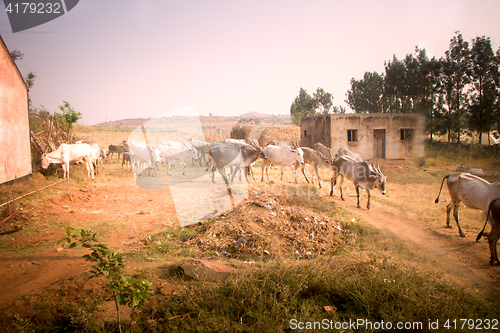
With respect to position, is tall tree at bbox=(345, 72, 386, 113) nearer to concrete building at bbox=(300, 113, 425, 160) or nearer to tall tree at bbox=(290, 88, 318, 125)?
tall tree at bbox=(290, 88, 318, 125)

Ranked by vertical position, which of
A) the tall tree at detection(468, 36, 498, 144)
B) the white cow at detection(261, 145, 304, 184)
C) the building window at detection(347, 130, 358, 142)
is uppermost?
the tall tree at detection(468, 36, 498, 144)

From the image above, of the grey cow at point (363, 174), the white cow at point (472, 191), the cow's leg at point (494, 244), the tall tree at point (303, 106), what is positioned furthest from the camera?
the tall tree at point (303, 106)

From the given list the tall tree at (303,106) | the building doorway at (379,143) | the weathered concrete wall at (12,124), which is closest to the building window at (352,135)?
the building doorway at (379,143)

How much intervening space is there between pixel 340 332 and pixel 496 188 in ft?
20.1

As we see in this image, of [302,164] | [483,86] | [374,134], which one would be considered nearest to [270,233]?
[302,164]

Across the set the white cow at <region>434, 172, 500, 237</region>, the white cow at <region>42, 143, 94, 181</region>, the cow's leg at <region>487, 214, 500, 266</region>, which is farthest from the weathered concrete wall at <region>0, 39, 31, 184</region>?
the white cow at <region>434, 172, 500, 237</region>

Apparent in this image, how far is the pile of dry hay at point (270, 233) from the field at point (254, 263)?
3cm

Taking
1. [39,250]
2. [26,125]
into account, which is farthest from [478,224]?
[26,125]

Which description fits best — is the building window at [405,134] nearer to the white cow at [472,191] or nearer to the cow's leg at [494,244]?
the white cow at [472,191]

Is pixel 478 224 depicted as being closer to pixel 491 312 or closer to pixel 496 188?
pixel 496 188

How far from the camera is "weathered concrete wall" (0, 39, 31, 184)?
1043 cm

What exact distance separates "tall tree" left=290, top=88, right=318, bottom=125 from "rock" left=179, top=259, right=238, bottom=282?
43325 millimetres

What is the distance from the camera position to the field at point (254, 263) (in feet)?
11.6

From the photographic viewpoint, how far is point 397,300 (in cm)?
374
